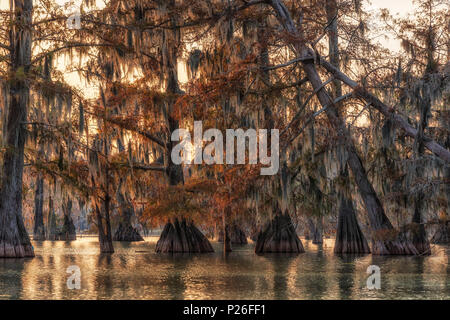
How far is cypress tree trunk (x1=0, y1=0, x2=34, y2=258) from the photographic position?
19281mm

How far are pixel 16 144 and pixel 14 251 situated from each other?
11.1 ft

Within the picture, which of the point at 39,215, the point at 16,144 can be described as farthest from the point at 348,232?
the point at 39,215

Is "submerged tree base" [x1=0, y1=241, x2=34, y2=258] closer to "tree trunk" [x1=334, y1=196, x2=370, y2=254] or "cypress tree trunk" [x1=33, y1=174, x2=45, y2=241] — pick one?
"tree trunk" [x1=334, y1=196, x2=370, y2=254]

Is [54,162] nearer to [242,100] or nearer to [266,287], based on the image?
[242,100]

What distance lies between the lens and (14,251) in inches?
763

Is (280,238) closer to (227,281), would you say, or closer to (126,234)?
(227,281)

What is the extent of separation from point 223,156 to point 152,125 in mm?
4738

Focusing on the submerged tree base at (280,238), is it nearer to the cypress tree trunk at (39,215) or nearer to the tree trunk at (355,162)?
the tree trunk at (355,162)

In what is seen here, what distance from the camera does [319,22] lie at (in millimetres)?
19953

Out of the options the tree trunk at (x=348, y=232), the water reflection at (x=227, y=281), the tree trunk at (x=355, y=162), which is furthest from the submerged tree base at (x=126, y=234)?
the water reflection at (x=227, y=281)

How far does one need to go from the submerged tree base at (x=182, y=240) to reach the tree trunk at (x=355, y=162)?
6709 mm

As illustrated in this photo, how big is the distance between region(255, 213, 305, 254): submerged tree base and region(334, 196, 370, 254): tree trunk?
1.69m
